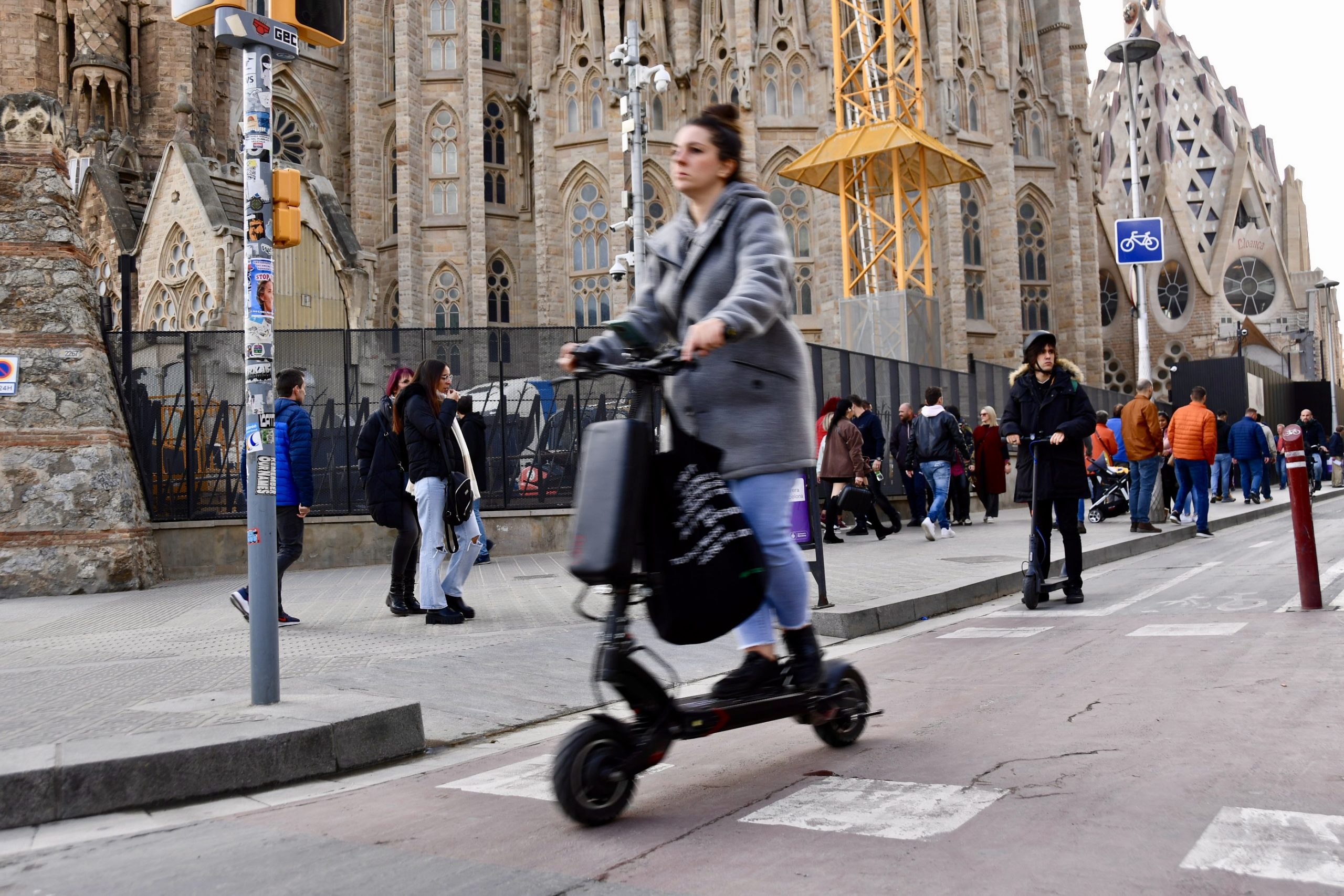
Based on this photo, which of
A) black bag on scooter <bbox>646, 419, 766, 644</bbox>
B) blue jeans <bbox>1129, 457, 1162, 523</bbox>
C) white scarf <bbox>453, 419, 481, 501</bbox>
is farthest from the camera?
blue jeans <bbox>1129, 457, 1162, 523</bbox>

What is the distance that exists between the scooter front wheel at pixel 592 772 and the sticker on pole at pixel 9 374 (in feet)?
32.6

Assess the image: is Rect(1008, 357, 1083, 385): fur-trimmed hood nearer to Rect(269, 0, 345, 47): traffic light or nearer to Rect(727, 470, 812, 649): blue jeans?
Rect(269, 0, 345, 47): traffic light

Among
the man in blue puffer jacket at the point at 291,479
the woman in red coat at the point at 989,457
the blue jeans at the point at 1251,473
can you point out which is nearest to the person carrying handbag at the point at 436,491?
the man in blue puffer jacket at the point at 291,479

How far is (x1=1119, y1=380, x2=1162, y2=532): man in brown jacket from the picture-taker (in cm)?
1391

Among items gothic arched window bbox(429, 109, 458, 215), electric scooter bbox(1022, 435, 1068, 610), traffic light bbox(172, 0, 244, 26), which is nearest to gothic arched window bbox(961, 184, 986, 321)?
gothic arched window bbox(429, 109, 458, 215)

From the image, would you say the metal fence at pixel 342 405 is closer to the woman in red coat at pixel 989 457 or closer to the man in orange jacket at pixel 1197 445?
the woman in red coat at pixel 989 457

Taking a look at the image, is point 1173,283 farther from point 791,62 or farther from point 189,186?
point 189,186

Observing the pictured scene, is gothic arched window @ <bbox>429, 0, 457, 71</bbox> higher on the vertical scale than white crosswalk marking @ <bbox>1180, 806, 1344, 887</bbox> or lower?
higher

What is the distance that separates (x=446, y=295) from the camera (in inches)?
1486

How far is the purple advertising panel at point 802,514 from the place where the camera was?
8016mm

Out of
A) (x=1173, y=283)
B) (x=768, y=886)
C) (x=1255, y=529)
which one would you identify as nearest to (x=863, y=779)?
(x=768, y=886)

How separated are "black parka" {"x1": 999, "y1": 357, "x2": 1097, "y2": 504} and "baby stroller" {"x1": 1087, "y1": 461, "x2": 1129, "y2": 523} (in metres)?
8.89

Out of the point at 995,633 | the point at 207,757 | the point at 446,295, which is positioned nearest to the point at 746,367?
the point at 207,757

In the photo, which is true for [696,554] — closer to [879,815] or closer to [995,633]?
[879,815]
